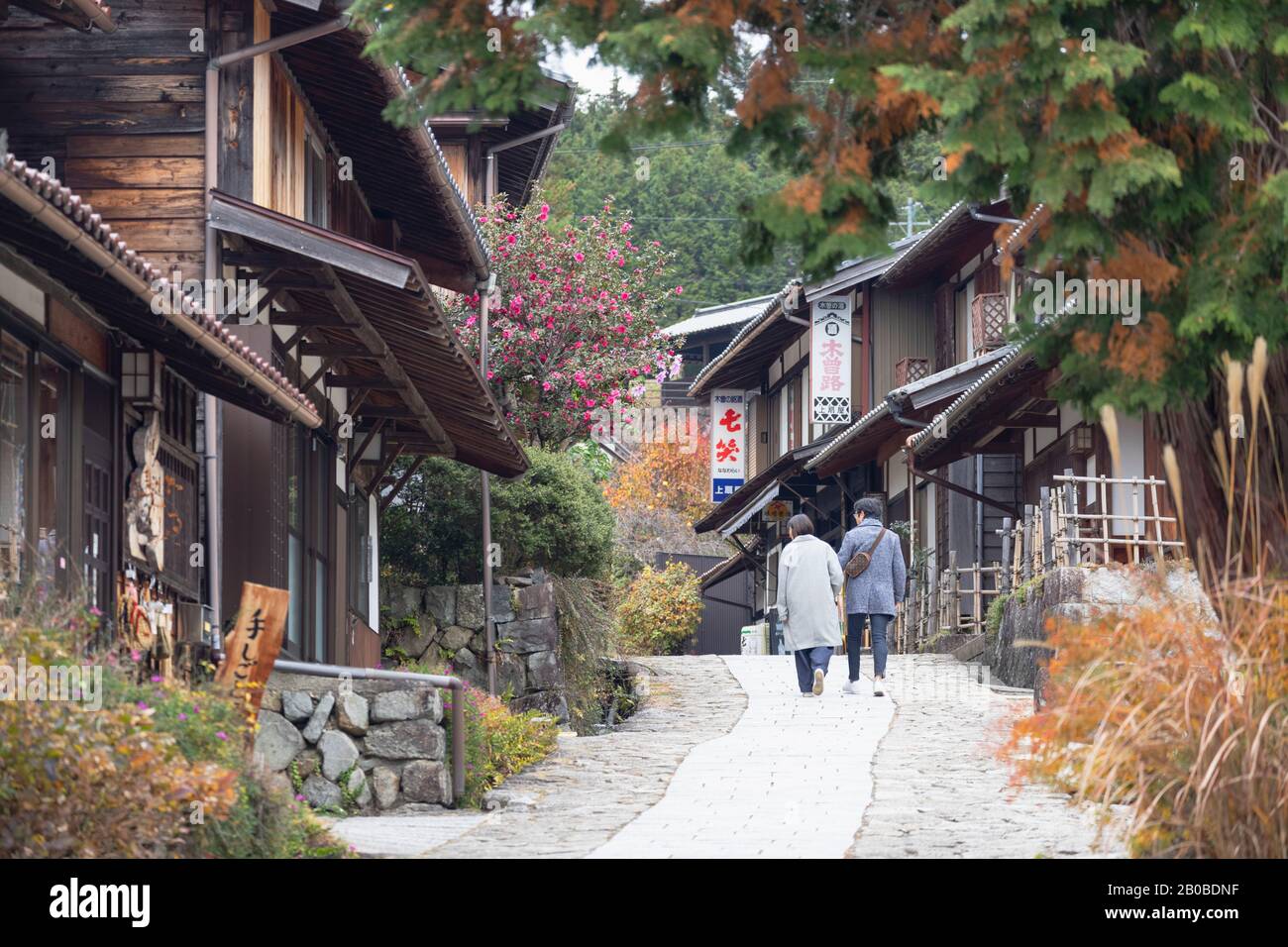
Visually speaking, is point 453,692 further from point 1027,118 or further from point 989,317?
point 989,317

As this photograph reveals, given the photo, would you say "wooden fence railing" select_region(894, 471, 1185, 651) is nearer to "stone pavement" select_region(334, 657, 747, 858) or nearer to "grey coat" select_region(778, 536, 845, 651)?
"grey coat" select_region(778, 536, 845, 651)

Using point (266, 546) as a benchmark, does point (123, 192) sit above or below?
above

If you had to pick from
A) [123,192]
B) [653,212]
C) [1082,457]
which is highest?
[653,212]

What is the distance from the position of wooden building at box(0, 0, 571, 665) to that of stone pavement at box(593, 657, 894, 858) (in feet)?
11.6

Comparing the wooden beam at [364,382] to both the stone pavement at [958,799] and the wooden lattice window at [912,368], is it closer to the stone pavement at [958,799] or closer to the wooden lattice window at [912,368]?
the stone pavement at [958,799]

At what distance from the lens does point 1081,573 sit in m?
15.8

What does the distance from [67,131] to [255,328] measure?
A: 2.02 metres

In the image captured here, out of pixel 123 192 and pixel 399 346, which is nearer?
pixel 123 192

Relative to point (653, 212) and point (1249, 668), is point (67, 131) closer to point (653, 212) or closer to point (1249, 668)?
point (1249, 668)

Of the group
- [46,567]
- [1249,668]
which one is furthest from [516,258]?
[1249,668]

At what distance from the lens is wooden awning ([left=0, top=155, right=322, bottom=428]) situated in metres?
7.83

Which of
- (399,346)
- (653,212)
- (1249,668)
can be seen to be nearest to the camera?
(1249,668)

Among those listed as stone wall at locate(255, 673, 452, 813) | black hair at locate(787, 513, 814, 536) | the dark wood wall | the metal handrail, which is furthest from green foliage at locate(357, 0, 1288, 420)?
black hair at locate(787, 513, 814, 536)

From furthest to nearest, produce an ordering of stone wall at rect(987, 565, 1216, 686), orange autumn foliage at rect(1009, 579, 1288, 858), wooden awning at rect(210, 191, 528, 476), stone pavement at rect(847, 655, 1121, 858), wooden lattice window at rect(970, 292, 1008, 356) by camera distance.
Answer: wooden lattice window at rect(970, 292, 1008, 356) < stone wall at rect(987, 565, 1216, 686) < wooden awning at rect(210, 191, 528, 476) < stone pavement at rect(847, 655, 1121, 858) < orange autumn foliage at rect(1009, 579, 1288, 858)
